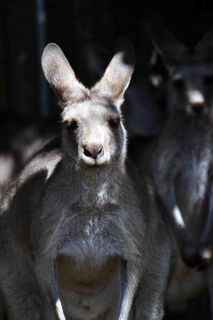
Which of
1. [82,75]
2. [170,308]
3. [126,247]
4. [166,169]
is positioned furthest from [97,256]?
Answer: [82,75]

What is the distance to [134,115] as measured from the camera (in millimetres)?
8992

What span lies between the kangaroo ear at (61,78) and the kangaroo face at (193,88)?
1349 mm

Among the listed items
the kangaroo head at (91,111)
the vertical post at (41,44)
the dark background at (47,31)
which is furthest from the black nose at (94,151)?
the dark background at (47,31)

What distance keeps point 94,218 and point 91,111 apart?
1.79 ft

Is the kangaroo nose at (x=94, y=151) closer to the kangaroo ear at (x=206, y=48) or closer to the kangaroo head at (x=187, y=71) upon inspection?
the kangaroo head at (x=187, y=71)

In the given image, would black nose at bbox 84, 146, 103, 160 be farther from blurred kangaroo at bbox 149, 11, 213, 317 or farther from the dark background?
the dark background

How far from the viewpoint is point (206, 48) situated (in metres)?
7.80

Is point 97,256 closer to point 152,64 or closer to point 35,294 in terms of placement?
point 35,294

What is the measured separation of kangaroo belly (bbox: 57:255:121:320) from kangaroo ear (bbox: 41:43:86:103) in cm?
91

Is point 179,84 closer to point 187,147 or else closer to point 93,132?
point 187,147

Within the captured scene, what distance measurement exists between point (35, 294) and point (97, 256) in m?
0.57

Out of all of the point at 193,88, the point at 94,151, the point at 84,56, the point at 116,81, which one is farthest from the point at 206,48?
the point at 94,151

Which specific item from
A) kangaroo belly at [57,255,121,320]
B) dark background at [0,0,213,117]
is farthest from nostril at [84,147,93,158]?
dark background at [0,0,213,117]

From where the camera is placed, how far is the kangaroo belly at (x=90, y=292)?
6.38 metres
